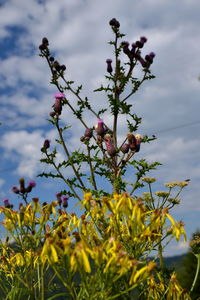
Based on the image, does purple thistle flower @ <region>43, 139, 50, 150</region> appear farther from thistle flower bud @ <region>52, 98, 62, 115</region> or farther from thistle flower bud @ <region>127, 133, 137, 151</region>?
thistle flower bud @ <region>127, 133, 137, 151</region>

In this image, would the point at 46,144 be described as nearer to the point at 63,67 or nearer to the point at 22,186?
the point at 63,67

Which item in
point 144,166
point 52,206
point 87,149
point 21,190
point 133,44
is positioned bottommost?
point 52,206

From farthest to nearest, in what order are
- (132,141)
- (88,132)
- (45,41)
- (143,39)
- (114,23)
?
1. (45,41)
2. (114,23)
3. (143,39)
4. (88,132)
5. (132,141)

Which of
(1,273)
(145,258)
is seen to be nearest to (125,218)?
(145,258)

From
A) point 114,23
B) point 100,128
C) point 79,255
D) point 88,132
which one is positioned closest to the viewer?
point 79,255

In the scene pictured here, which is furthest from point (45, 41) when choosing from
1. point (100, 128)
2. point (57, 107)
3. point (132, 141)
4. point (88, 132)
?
point (132, 141)

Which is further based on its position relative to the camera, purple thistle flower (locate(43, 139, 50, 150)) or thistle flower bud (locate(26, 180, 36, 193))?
purple thistle flower (locate(43, 139, 50, 150))

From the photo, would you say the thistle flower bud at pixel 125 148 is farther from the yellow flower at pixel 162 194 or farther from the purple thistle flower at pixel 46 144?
the purple thistle flower at pixel 46 144

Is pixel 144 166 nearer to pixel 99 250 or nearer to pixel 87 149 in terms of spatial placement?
pixel 87 149

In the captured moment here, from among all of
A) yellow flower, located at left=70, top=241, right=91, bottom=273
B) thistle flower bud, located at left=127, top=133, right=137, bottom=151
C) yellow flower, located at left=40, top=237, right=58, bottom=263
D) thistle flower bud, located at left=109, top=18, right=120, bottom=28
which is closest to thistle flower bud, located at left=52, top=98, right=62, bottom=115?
thistle flower bud, located at left=127, top=133, right=137, bottom=151

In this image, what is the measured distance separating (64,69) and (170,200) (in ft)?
10.0

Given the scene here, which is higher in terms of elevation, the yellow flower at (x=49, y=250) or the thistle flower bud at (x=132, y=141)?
the thistle flower bud at (x=132, y=141)

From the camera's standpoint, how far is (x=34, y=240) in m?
3.14

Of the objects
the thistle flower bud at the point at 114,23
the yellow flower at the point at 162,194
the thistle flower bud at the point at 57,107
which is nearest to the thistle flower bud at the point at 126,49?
the thistle flower bud at the point at 114,23
